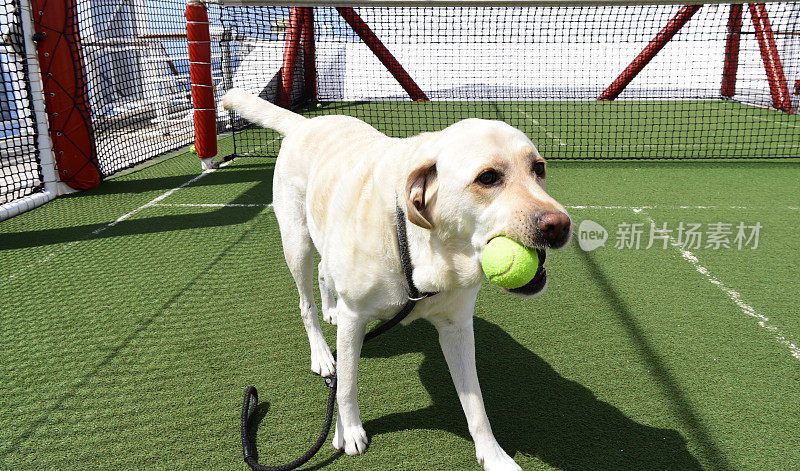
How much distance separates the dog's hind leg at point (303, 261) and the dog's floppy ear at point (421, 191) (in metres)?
1.27

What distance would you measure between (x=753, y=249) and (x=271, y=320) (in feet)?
13.5

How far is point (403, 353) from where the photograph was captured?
346 cm

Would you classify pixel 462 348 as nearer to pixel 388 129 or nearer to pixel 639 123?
pixel 388 129

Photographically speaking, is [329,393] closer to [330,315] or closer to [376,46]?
[330,315]

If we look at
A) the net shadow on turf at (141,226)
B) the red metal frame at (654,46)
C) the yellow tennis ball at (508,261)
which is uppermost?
the red metal frame at (654,46)

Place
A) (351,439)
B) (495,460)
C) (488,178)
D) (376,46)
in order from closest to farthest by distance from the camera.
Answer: (488,178), (495,460), (351,439), (376,46)

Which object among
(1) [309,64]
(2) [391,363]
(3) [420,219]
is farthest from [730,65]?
(3) [420,219]

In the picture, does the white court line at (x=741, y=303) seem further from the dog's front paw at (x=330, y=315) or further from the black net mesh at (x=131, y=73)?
the black net mesh at (x=131, y=73)

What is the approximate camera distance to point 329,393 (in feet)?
9.94

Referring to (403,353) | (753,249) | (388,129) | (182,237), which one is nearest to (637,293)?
(753,249)

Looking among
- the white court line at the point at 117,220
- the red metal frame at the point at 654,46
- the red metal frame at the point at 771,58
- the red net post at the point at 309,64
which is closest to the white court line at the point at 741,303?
the white court line at the point at 117,220

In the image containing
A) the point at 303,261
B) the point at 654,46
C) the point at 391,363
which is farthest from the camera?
the point at 654,46

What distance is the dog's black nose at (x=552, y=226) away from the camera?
175 centimetres

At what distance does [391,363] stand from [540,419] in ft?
3.01
